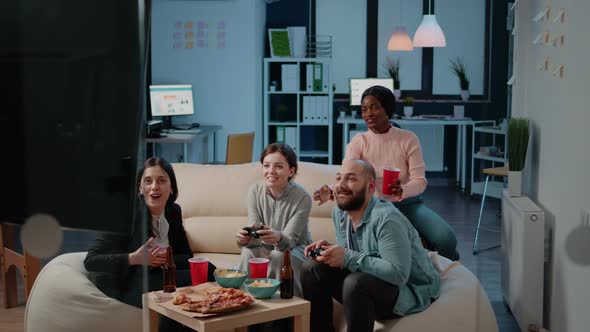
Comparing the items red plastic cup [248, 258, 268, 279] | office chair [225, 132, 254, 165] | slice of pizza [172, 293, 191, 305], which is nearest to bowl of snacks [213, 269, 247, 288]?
red plastic cup [248, 258, 268, 279]

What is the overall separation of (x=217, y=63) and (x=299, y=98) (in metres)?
0.96

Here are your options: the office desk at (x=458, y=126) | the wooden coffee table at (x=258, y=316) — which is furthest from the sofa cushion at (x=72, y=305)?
the office desk at (x=458, y=126)

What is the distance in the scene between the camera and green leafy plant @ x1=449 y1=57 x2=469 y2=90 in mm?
6594

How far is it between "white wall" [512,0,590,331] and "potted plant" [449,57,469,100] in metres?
3.65

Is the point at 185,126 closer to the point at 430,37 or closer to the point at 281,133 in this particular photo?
the point at 281,133

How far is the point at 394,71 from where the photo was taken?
264 inches

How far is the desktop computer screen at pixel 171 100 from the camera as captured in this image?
5.38 meters

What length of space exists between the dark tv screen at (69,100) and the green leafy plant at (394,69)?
6.18 metres

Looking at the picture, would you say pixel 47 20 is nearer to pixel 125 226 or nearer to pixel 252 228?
pixel 125 226

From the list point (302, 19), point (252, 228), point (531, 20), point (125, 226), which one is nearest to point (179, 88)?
point (302, 19)

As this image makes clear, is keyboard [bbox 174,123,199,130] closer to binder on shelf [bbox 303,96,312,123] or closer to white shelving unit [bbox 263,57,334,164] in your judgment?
white shelving unit [bbox 263,57,334,164]

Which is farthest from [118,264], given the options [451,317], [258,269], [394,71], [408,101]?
[394,71]

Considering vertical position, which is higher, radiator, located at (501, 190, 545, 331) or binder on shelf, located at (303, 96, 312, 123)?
binder on shelf, located at (303, 96, 312, 123)

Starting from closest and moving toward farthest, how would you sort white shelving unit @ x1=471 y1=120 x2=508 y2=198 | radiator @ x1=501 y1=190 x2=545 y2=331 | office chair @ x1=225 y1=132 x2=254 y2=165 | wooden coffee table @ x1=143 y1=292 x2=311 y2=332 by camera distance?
wooden coffee table @ x1=143 y1=292 x2=311 y2=332, radiator @ x1=501 y1=190 x2=545 y2=331, office chair @ x1=225 y1=132 x2=254 y2=165, white shelving unit @ x1=471 y1=120 x2=508 y2=198
